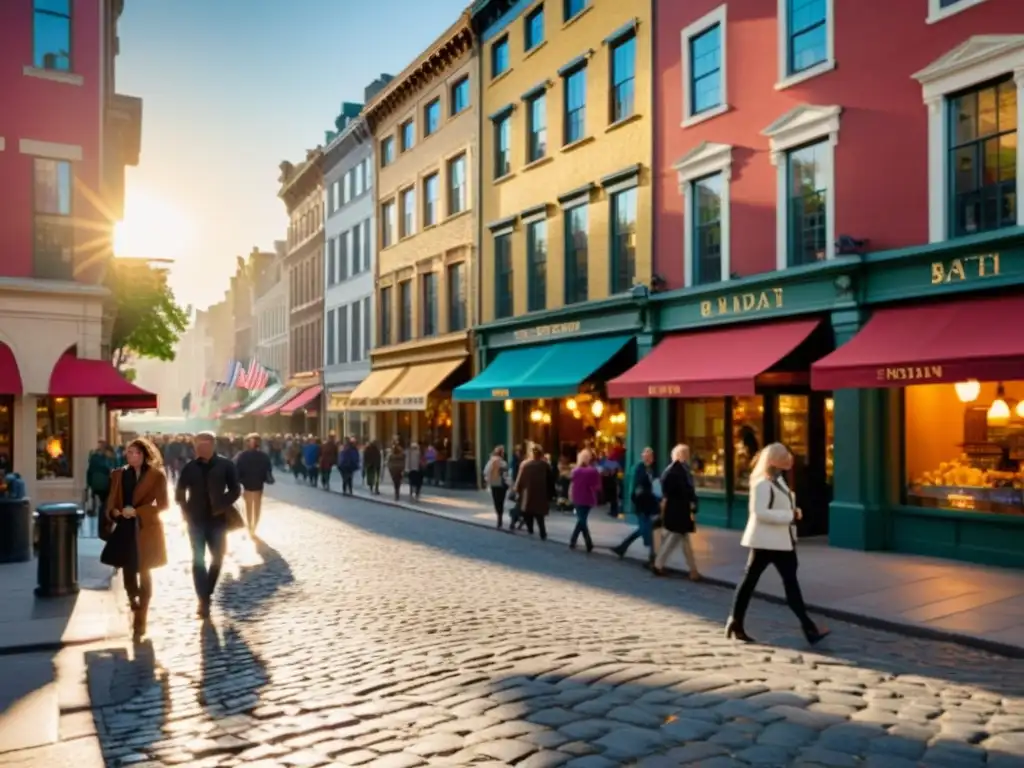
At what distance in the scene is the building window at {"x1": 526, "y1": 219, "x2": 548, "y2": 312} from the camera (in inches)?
1019

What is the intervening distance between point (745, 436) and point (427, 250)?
57.4 feet

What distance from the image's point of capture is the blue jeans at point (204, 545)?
1046 centimetres

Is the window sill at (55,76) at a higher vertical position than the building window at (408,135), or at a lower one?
lower

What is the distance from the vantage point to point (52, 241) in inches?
839

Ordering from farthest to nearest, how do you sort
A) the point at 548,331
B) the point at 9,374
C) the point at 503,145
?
the point at 503,145
the point at 548,331
the point at 9,374

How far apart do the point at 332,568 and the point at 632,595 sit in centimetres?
452

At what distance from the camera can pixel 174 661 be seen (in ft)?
27.5

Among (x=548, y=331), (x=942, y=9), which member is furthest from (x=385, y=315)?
(x=942, y=9)

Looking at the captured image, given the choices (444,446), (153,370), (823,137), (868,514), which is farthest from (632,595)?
(153,370)

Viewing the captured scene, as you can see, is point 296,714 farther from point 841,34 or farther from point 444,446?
point 444,446

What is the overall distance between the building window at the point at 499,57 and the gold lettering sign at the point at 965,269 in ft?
54.5

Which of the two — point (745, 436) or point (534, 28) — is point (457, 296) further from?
point (745, 436)

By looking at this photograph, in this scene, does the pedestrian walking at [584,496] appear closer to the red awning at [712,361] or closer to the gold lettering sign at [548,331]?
the red awning at [712,361]

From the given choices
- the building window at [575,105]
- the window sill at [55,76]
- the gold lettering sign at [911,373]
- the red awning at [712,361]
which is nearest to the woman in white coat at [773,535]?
the gold lettering sign at [911,373]
